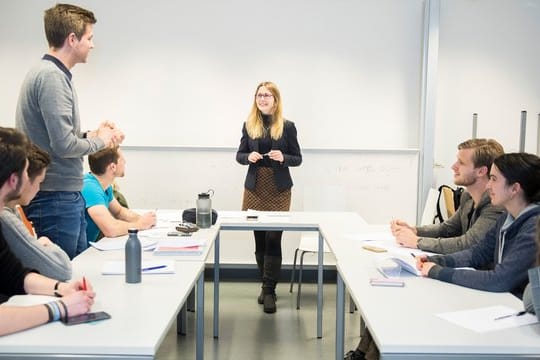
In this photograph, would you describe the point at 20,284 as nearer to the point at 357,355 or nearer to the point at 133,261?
the point at 133,261

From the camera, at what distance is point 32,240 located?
2.07m

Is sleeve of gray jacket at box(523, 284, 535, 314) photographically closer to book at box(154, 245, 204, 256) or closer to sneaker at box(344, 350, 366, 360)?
sneaker at box(344, 350, 366, 360)

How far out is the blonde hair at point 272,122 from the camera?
4.40 m

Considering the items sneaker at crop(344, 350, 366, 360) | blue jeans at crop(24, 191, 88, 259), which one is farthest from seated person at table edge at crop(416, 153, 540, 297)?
blue jeans at crop(24, 191, 88, 259)

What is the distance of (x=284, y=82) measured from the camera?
17.1 feet

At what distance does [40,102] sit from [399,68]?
339cm

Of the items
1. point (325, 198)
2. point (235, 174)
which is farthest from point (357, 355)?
point (235, 174)

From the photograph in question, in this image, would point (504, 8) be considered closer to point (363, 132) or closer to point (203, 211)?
point (363, 132)

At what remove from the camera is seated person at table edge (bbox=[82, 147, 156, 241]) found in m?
3.14

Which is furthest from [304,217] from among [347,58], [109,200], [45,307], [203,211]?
[45,307]

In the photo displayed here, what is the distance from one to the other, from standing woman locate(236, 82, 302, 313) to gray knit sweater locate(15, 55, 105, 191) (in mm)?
1759

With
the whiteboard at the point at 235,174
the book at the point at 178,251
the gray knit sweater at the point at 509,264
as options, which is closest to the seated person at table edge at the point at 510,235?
the gray knit sweater at the point at 509,264

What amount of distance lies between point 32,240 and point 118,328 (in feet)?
1.89

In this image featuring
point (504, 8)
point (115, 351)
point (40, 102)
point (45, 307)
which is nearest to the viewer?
point (115, 351)
